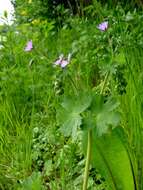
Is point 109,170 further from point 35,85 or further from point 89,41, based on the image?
point 89,41

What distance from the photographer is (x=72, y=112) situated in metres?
1.19

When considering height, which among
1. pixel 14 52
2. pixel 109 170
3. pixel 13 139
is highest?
pixel 14 52

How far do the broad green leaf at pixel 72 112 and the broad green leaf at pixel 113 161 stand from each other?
20cm

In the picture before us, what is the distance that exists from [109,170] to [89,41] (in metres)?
1.23

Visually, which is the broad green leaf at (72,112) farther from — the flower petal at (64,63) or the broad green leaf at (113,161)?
the flower petal at (64,63)

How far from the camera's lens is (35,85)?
236 centimetres

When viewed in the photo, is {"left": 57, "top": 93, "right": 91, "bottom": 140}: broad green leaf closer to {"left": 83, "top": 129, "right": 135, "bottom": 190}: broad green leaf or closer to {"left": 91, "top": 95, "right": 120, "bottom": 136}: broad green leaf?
{"left": 91, "top": 95, "right": 120, "bottom": 136}: broad green leaf

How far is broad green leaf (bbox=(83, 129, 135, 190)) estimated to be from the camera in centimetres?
139

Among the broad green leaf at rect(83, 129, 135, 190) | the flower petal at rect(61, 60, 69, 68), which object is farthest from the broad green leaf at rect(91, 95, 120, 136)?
the flower petal at rect(61, 60, 69, 68)

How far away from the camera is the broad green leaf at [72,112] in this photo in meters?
1.16

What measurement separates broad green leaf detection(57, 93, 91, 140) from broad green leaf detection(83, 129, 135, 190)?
20cm

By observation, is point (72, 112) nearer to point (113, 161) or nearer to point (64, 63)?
point (113, 161)

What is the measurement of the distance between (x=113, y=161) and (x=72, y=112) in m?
0.29

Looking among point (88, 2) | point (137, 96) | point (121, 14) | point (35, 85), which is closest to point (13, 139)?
point (35, 85)
